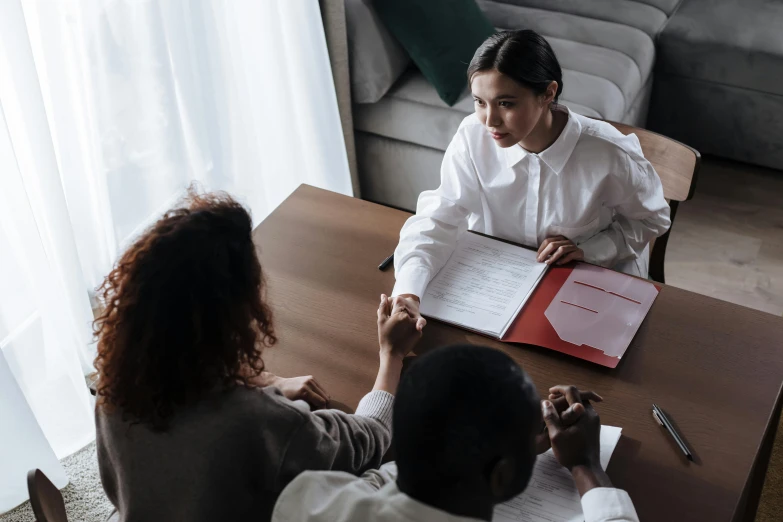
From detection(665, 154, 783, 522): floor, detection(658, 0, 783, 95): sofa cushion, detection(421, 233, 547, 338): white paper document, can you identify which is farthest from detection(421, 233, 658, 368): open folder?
detection(658, 0, 783, 95): sofa cushion

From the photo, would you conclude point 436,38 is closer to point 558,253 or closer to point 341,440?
point 558,253

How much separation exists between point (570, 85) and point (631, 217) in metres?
1.06

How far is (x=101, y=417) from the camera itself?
1.01 meters

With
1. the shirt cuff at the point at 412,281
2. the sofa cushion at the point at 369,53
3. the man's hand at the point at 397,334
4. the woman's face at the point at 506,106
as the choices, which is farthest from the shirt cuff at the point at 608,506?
the sofa cushion at the point at 369,53

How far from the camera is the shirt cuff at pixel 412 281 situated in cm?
140

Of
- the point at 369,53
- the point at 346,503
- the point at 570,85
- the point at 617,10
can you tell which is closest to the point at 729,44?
the point at 617,10

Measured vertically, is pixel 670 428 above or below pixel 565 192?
below

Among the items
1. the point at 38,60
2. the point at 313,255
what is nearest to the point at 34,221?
the point at 38,60

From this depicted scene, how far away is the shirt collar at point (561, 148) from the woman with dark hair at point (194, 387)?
75 cm

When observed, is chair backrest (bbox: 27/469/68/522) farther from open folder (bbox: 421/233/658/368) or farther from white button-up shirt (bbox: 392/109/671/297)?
white button-up shirt (bbox: 392/109/671/297)

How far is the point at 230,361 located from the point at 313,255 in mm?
573

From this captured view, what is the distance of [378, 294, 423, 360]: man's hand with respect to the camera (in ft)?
4.22

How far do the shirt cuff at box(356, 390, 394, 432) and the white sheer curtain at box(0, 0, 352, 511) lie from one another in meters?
1.00

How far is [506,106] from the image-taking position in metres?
1.50
